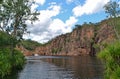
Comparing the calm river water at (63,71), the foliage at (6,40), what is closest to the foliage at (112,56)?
the calm river water at (63,71)

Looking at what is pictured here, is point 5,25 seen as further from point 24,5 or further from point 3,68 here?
point 3,68

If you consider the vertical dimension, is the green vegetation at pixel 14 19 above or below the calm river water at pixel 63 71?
above

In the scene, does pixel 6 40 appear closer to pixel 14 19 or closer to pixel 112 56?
pixel 14 19

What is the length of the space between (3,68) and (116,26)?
7375 centimetres

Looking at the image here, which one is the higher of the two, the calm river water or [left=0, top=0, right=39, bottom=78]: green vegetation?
[left=0, top=0, right=39, bottom=78]: green vegetation

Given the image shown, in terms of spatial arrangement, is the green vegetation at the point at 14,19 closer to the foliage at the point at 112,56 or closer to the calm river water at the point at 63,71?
the calm river water at the point at 63,71

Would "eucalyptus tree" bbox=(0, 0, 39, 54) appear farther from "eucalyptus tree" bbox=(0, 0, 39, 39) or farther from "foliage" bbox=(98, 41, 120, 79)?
"foliage" bbox=(98, 41, 120, 79)

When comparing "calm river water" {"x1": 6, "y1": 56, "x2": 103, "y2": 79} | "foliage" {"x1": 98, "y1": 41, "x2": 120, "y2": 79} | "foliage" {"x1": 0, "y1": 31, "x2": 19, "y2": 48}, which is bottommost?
"calm river water" {"x1": 6, "y1": 56, "x2": 103, "y2": 79}

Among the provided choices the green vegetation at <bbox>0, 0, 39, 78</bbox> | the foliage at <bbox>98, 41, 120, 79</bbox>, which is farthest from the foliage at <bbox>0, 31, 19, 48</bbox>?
the foliage at <bbox>98, 41, 120, 79</bbox>

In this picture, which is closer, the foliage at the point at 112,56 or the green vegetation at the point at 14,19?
the foliage at the point at 112,56

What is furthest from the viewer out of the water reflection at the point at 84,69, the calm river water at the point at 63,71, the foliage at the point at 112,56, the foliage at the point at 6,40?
the foliage at the point at 6,40

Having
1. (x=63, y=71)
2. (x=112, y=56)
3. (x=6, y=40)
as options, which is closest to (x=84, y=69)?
(x=63, y=71)

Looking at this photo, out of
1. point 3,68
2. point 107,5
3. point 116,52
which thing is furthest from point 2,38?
point 116,52

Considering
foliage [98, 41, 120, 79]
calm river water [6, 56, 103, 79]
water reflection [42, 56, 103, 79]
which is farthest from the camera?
water reflection [42, 56, 103, 79]
